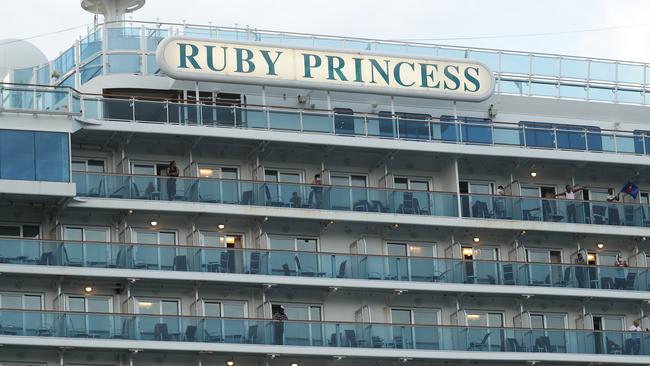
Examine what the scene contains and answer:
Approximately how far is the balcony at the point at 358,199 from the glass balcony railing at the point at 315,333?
166 inches

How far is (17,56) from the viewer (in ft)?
247

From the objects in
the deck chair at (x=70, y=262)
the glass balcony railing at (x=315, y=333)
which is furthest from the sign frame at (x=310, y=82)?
the glass balcony railing at (x=315, y=333)

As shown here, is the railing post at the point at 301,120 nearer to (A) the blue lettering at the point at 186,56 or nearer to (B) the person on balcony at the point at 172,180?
(A) the blue lettering at the point at 186,56

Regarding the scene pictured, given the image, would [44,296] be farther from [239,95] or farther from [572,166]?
[572,166]

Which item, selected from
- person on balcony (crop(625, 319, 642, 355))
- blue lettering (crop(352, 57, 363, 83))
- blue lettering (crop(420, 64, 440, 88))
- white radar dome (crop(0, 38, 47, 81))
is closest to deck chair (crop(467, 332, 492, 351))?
person on balcony (crop(625, 319, 642, 355))

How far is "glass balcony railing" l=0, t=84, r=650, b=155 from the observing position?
217 feet

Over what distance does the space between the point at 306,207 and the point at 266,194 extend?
1.49 m

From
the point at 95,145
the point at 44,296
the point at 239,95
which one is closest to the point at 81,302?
the point at 44,296

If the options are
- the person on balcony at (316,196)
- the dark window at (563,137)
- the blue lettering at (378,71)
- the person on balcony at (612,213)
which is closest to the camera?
the person on balcony at (316,196)

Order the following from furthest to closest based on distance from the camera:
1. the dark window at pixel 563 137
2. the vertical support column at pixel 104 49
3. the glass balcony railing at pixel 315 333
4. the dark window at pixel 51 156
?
1. the dark window at pixel 563 137
2. the vertical support column at pixel 104 49
3. the dark window at pixel 51 156
4. the glass balcony railing at pixel 315 333

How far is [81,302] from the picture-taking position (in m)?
66.1

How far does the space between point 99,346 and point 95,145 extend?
763 centimetres

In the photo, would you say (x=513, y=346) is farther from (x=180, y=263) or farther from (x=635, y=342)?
(x=180, y=263)

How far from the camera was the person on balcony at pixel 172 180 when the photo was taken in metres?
67.4
